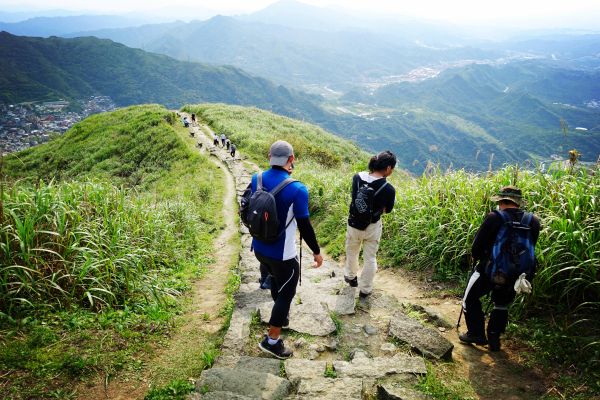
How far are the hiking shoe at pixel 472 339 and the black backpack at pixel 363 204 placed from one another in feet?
5.99

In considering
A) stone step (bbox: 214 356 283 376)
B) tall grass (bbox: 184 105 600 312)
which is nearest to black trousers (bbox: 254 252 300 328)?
stone step (bbox: 214 356 283 376)

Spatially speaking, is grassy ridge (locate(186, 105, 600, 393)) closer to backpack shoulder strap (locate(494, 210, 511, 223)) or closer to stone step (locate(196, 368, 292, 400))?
backpack shoulder strap (locate(494, 210, 511, 223))

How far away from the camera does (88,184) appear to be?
6.96m

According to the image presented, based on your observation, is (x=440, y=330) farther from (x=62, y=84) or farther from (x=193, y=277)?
(x=62, y=84)

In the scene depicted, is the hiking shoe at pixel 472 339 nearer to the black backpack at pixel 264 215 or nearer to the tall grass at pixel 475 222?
the tall grass at pixel 475 222

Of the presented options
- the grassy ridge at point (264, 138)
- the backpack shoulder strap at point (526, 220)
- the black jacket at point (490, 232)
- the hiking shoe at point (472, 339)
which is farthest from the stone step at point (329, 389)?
the grassy ridge at point (264, 138)

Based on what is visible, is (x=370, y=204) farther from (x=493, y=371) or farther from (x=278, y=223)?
(x=493, y=371)

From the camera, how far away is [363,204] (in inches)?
198

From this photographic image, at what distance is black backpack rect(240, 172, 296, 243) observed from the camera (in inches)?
141

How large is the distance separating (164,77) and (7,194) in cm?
18975

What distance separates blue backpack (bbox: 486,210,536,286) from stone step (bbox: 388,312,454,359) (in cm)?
93

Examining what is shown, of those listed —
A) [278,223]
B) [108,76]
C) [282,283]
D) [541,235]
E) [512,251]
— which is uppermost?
[108,76]

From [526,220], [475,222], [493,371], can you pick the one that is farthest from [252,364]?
[475,222]

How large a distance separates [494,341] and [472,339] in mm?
236
